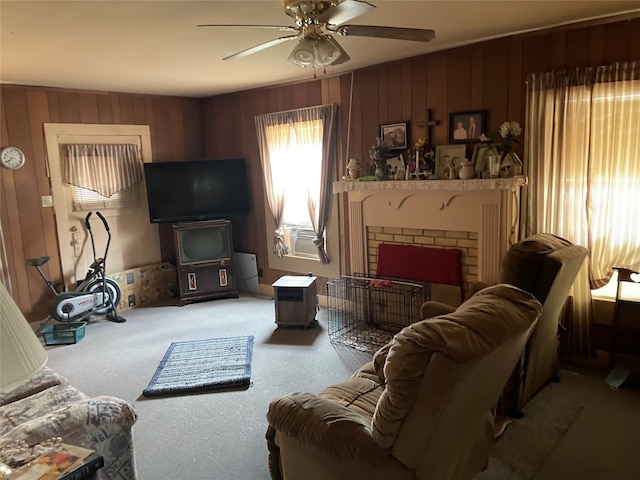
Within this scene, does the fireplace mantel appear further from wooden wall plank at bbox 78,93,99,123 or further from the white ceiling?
wooden wall plank at bbox 78,93,99,123

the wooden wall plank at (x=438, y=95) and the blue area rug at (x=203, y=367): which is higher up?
the wooden wall plank at (x=438, y=95)

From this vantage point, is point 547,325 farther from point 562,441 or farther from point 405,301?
point 405,301

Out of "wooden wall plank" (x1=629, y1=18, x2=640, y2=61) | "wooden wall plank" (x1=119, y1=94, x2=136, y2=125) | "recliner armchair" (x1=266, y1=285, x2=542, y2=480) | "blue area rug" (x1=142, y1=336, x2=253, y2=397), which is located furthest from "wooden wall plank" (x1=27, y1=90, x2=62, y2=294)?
"wooden wall plank" (x1=629, y1=18, x2=640, y2=61)

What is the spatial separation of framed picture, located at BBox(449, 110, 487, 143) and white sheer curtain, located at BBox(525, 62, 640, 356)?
359 mm

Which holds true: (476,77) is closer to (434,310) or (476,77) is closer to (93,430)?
(434,310)

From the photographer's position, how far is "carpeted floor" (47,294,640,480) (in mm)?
2414

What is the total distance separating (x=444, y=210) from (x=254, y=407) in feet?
7.01

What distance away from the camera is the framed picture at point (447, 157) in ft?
12.4

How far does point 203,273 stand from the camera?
213 inches

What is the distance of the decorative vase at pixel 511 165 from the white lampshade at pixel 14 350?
3.19m

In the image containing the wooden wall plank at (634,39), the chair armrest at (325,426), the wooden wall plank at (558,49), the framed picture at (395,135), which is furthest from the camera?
the framed picture at (395,135)

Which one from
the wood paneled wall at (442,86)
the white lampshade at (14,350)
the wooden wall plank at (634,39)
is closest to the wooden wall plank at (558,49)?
the wood paneled wall at (442,86)

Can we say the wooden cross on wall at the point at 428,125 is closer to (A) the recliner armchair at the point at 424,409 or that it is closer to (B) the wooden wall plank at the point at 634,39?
(B) the wooden wall plank at the point at 634,39

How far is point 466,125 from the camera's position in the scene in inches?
148
